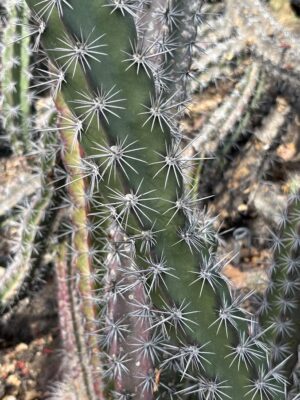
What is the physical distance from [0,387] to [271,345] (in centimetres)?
89

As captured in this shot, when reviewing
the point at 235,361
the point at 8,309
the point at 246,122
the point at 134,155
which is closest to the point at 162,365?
the point at 235,361

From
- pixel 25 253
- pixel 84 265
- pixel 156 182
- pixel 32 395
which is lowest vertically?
pixel 32 395

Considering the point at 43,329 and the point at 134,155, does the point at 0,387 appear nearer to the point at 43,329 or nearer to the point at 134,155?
the point at 43,329

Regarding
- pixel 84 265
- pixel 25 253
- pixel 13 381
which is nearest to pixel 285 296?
pixel 84 265

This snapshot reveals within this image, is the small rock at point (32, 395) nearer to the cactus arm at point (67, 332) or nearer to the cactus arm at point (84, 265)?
the cactus arm at point (67, 332)

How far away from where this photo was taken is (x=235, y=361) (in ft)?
3.48

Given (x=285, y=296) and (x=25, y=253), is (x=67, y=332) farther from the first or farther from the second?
(x=285, y=296)

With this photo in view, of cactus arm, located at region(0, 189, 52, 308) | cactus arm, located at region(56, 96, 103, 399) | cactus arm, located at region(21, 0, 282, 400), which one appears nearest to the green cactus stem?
cactus arm, located at region(21, 0, 282, 400)

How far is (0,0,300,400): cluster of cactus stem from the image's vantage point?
88cm

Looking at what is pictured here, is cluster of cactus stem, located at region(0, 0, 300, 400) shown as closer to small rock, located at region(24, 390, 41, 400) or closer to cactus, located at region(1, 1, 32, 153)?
cactus, located at region(1, 1, 32, 153)

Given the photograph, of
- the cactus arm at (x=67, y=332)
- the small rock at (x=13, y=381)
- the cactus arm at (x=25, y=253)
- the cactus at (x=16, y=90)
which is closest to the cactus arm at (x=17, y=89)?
the cactus at (x=16, y=90)

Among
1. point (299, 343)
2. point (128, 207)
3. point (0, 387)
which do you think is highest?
point (128, 207)

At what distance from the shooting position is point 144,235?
0.97m

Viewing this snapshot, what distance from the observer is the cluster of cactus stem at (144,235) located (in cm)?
88
